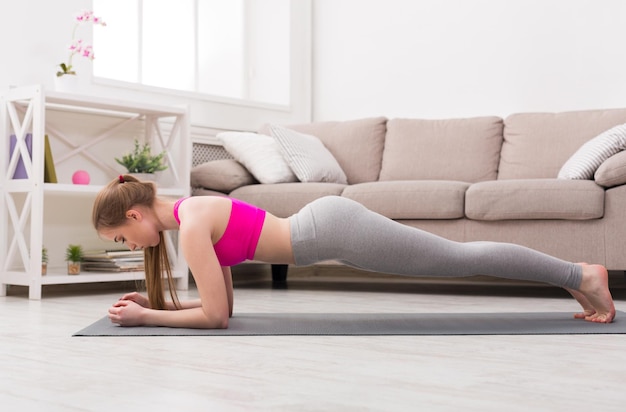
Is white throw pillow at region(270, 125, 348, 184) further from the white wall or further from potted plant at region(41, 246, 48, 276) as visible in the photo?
potted plant at region(41, 246, 48, 276)

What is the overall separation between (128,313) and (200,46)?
3060 mm

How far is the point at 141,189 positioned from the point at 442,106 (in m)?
3.01

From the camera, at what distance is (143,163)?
3967 millimetres

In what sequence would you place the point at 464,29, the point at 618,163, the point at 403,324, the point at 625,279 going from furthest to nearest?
the point at 464,29 < the point at 625,279 < the point at 618,163 < the point at 403,324

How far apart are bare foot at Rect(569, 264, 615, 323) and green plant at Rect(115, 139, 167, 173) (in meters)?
2.18

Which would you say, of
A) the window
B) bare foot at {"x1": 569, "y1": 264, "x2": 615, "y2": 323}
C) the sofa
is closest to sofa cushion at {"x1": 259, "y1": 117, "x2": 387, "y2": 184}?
the sofa

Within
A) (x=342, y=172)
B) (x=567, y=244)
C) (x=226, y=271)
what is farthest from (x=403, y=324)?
(x=342, y=172)

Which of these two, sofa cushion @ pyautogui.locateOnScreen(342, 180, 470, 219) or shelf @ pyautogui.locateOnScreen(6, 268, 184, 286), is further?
sofa cushion @ pyautogui.locateOnScreen(342, 180, 470, 219)

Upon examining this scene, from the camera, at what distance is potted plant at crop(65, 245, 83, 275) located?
3.70m

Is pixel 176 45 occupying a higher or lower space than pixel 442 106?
higher

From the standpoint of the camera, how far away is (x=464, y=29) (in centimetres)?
488

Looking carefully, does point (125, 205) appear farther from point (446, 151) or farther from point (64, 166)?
point (446, 151)

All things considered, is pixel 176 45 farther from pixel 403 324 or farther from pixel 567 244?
pixel 403 324

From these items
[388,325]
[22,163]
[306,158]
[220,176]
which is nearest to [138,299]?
[388,325]
